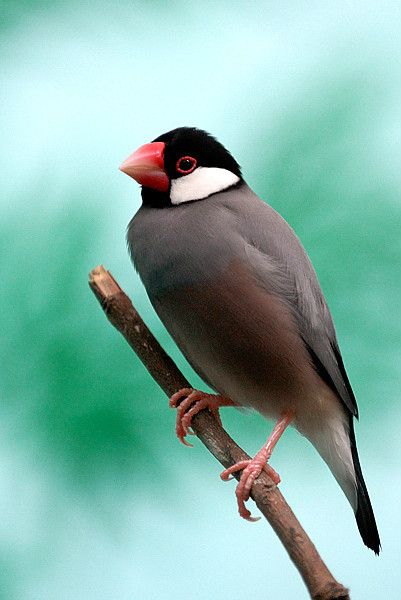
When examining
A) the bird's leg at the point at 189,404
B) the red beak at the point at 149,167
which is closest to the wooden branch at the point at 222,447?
the bird's leg at the point at 189,404

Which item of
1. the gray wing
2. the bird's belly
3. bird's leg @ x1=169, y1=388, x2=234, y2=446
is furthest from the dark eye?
bird's leg @ x1=169, y1=388, x2=234, y2=446

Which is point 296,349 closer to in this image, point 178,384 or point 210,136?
point 178,384

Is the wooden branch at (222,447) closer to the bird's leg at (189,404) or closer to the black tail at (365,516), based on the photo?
the bird's leg at (189,404)

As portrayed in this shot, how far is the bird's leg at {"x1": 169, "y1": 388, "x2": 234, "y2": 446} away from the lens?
1.16 m

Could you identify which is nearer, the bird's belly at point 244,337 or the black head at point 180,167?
the bird's belly at point 244,337

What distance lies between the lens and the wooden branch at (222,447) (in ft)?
3.02

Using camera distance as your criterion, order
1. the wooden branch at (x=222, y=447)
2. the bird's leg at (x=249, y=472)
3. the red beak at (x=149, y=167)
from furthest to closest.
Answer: the red beak at (x=149, y=167), the bird's leg at (x=249, y=472), the wooden branch at (x=222, y=447)

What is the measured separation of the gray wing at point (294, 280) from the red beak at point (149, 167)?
18cm

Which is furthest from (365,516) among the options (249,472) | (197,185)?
(197,185)

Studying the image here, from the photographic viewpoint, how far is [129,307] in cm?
115

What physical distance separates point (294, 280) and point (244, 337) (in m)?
0.15

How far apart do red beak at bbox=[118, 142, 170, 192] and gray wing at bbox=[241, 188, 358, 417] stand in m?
0.18

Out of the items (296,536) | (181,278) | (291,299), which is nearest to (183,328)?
(181,278)

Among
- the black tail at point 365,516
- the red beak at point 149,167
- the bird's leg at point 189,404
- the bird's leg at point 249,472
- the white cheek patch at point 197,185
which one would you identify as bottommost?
the black tail at point 365,516
